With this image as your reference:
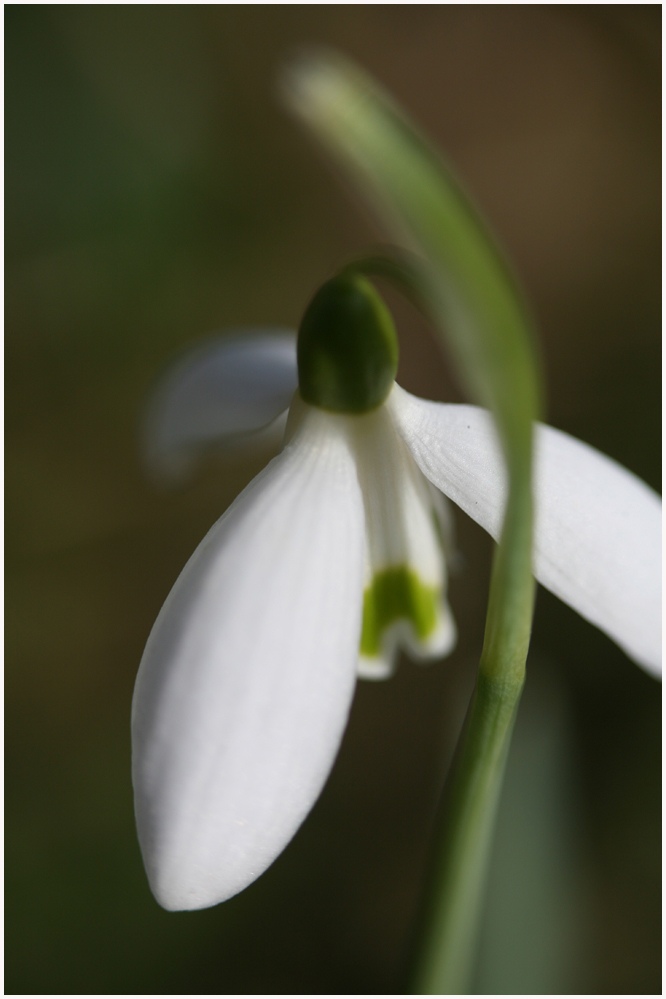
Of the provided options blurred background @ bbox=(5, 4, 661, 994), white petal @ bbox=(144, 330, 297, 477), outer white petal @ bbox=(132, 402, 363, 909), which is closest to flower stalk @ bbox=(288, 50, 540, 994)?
outer white petal @ bbox=(132, 402, 363, 909)

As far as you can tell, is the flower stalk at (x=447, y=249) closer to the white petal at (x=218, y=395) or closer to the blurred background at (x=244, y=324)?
the white petal at (x=218, y=395)

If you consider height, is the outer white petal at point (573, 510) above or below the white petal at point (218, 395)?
below

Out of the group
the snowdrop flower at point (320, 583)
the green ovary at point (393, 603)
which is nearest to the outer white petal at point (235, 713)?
the snowdrop flower at point (320, 583)

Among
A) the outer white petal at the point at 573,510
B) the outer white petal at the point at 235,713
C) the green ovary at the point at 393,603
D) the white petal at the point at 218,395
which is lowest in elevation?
the outer white petal at the point at 235,713

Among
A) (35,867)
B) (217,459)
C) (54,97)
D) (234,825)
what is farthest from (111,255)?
(234,825)

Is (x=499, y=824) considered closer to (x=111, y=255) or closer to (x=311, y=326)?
(x=311, y=326)

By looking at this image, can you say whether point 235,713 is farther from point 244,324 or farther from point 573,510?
point 244,324

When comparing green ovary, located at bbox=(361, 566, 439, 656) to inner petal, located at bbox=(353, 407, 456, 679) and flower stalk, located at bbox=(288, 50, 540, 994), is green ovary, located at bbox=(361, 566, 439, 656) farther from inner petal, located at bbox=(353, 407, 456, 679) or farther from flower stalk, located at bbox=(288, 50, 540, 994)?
flower stalk, located at bbox=(288, 50, 540, 994)
